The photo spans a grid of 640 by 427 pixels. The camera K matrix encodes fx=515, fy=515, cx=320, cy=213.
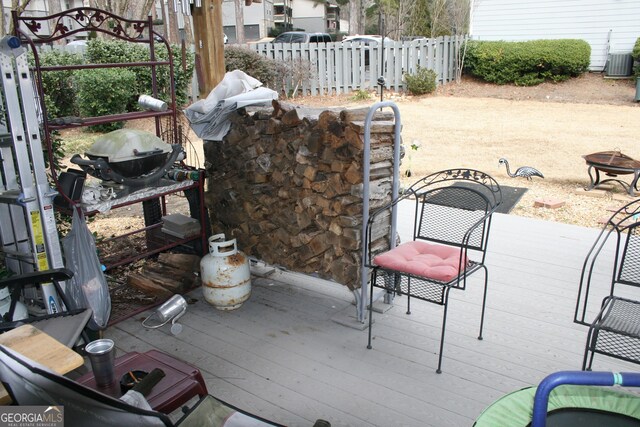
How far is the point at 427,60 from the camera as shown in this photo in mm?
12625

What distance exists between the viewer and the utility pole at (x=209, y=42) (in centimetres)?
370

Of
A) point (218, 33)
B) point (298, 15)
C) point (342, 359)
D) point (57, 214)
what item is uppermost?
point (298, 15)

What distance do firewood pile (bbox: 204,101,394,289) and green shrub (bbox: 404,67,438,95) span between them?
366 inches

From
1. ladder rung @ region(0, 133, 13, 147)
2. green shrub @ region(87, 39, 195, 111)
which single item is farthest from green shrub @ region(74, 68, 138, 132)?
ladder rung @ region(0, 133, 13, 147)

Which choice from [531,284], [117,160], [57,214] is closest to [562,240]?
[531,284]

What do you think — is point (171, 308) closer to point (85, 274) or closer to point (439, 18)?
point (85, 274)

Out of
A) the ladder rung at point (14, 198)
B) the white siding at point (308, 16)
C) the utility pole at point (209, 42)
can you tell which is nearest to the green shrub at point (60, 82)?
the utility pole at point (209, 42)

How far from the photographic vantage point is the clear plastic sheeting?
3258 millimetres

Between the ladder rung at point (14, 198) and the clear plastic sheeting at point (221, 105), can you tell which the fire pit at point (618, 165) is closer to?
the clear plastic sheeting at point (221, 105)

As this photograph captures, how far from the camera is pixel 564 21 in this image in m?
12.9

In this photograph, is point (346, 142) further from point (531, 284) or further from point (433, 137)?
point (433, 137)

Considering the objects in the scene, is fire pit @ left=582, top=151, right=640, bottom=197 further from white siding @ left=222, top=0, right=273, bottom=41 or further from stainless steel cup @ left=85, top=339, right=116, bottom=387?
white siding @ left=222, top=0, right=273, bottom=41

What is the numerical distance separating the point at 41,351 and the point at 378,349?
5.44 feet

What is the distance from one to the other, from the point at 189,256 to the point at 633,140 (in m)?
7.26
